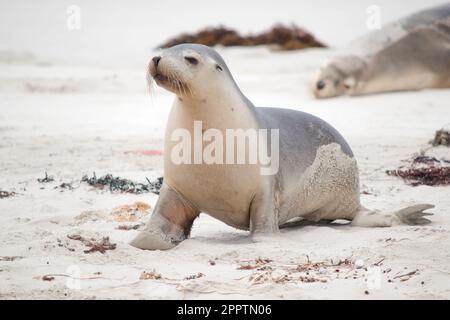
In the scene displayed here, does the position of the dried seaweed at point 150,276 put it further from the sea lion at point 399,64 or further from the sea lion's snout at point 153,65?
the sea lion at point 399,64

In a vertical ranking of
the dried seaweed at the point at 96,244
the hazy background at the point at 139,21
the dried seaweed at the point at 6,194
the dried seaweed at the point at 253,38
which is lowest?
the dried seaweed at the point at 96,244

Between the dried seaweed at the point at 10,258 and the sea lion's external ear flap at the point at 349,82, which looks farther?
the sea lion's external ear flap at the point at 349,82

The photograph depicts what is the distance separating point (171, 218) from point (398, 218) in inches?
56.8

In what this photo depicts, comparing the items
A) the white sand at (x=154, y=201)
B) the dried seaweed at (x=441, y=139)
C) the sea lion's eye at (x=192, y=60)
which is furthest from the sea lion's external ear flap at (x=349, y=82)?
the sea lion's eye at (x=192, y=60)

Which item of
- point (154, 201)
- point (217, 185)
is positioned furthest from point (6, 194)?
point (217, 185)

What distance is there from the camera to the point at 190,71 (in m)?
4.67

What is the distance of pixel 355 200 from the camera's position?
570cm

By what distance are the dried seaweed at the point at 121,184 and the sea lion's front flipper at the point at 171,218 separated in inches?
52.2

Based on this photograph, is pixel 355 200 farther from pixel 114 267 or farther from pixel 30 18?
pixel 30 18

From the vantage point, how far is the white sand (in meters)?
3.88

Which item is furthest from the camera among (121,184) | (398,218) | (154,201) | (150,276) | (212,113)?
(121,184)

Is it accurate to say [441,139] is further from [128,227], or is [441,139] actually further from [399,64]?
[128,227]

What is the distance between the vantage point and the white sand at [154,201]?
388 centimetres

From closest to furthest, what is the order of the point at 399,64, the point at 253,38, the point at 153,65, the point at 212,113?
the point at 153,65 → the point at 212,113 → the point at 399,64 → the point at 253,38
